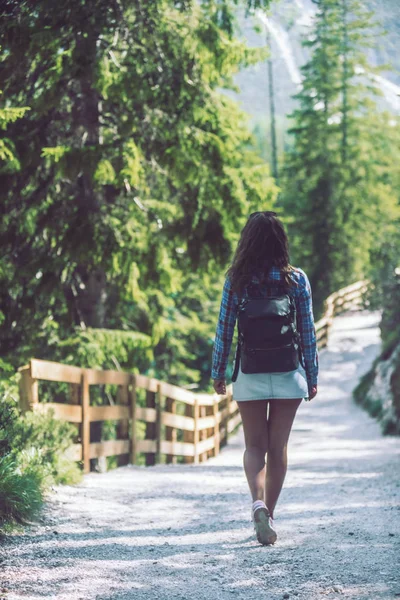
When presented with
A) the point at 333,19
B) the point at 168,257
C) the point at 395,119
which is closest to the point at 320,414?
the point at 168,257

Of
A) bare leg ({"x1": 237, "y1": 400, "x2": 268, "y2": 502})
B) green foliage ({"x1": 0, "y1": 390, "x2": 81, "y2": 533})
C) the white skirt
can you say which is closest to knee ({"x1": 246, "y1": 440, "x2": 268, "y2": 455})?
bare leg ({"x1": 237, "y1": 400, "x2": 268, "y2": 502})

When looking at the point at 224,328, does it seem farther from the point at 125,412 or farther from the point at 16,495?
the point at 125,412

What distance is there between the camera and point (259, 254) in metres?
4.62

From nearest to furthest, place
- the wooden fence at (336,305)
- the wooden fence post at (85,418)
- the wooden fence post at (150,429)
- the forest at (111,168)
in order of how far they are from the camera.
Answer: the wooden fence post at (85,418), the forest at (111,168), the wooden fence post at (150,429), the wooden fence at (336,305)

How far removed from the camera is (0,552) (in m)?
4.25

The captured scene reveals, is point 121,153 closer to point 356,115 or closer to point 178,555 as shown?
point 178,555

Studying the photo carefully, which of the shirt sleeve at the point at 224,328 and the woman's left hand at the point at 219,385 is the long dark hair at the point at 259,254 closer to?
the shirt sleeve at the point at 224,328

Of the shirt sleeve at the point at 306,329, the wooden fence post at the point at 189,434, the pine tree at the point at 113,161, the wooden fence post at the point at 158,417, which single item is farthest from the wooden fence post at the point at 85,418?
the wooden fence post at the point at 189,434

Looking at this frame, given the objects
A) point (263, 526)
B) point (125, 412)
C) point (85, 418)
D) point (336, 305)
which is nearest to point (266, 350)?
point (263, 526)

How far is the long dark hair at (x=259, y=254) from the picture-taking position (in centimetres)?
459

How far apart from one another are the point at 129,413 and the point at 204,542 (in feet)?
16.3

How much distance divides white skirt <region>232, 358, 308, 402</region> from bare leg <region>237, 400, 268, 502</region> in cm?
9

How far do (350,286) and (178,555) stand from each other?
27942 mm

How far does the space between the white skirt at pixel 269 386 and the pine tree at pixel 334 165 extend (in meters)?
26.5
